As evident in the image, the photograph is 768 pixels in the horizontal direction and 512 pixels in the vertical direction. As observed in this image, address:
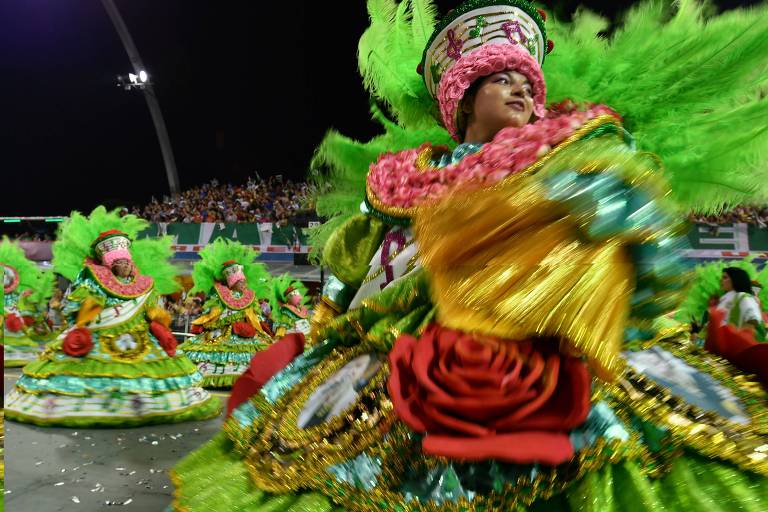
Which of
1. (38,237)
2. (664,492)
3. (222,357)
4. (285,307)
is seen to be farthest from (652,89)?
(38,237)

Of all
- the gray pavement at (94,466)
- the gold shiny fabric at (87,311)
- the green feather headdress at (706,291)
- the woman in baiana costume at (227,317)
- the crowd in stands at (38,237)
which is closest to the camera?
the gray pavement at (94,466)

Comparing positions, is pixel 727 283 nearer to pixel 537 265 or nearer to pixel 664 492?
pixel 664 492

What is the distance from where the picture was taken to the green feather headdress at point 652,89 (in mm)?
1308

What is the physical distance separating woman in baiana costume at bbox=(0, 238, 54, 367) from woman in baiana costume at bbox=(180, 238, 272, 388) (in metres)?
2.40

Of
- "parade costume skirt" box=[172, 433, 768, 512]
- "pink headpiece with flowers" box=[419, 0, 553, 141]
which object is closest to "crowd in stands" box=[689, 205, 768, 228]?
"pink headpiece with flowers" box=[419, 0, 553, 141]

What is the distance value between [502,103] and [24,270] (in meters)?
8.56

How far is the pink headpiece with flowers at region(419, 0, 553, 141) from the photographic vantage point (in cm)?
142

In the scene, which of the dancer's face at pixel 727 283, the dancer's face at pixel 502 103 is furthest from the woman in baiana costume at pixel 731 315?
the dancer's face at pixel 502 103

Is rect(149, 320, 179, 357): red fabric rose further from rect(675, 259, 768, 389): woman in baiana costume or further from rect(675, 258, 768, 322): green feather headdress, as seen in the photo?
rect(675, 258, 768, 322): green feather headdress

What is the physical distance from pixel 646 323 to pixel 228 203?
1395 centimetres

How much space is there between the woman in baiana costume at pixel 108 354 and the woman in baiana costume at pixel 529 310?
2.77m

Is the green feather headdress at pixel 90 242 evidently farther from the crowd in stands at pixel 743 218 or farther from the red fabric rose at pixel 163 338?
the crowd in stands at pixel 743 218

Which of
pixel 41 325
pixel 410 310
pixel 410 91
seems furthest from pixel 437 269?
pixel 41 325

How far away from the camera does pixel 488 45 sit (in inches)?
56.1
